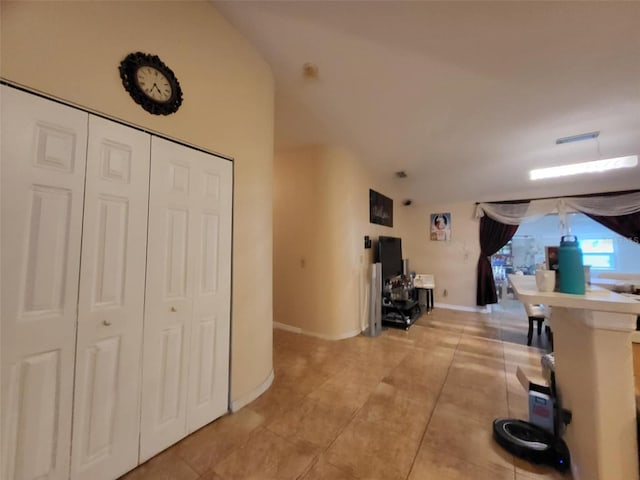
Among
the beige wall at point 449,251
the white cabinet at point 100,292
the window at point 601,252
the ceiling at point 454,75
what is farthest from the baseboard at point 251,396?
the window at point 601,252

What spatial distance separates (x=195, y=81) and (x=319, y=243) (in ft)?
7.75

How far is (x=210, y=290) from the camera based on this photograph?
1.73 m

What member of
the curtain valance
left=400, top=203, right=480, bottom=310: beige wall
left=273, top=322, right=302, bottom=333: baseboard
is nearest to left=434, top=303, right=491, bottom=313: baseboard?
left=400, top=203, right=480, bottom=310: beige wall

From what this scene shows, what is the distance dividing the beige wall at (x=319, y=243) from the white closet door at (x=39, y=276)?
2638mm

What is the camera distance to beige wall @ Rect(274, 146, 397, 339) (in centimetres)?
352

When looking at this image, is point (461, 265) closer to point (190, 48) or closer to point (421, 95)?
point (421, 95)

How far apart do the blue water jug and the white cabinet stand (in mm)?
2113

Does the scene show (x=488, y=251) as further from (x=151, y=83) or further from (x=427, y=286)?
(x=151, y=83)

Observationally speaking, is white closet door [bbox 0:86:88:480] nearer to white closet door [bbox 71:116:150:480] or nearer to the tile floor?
white closet door [bbox 71:116:150:480]

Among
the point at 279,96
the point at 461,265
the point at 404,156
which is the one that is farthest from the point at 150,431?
the point at 461,265

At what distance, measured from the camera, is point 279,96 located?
250 cm

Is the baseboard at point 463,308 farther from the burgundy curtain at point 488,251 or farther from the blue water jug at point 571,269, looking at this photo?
the blue water jug at point 571,269

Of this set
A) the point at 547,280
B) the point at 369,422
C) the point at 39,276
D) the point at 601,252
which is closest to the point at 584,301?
the point at 547,280

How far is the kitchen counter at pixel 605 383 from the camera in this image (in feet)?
3.51
